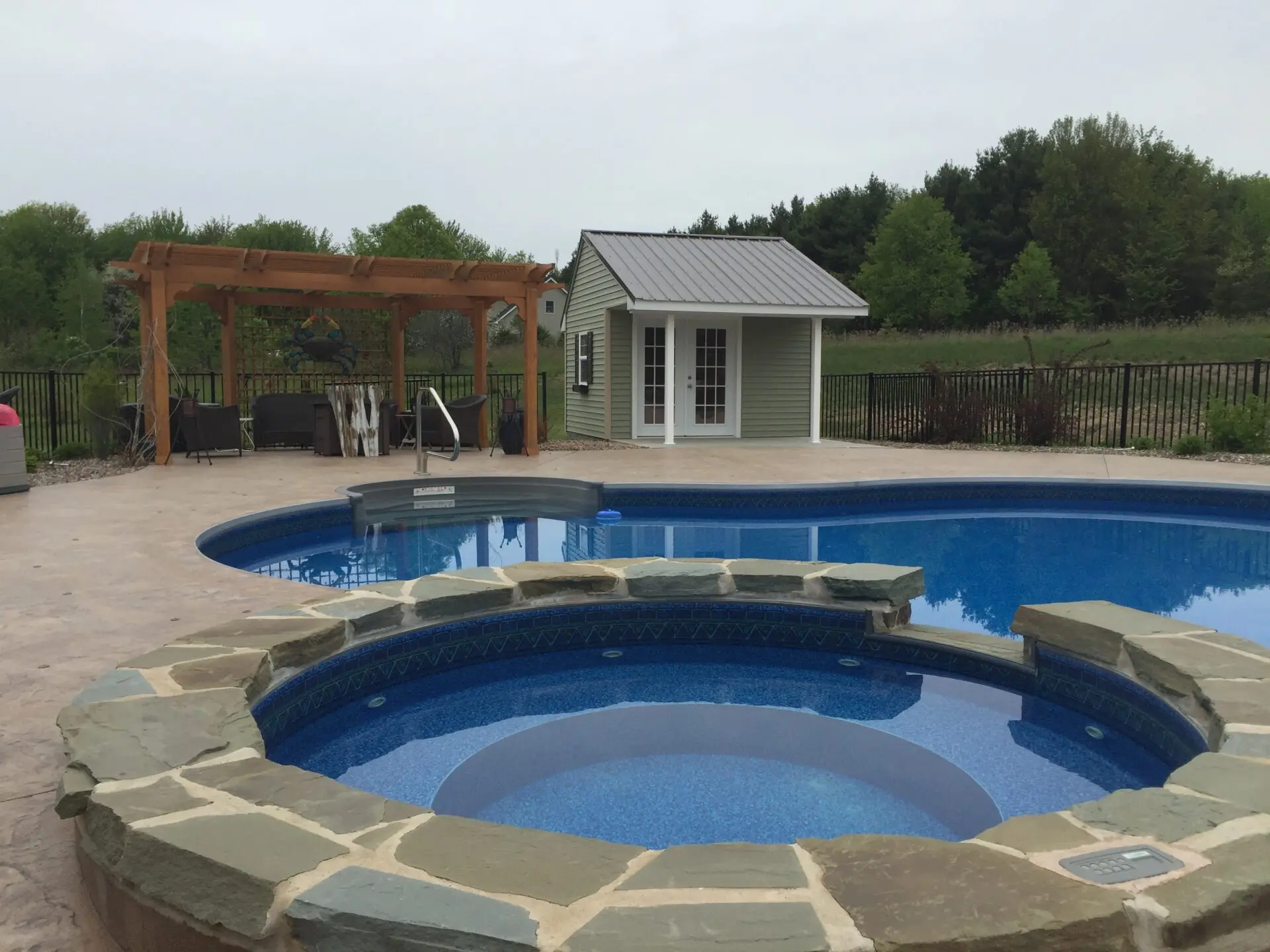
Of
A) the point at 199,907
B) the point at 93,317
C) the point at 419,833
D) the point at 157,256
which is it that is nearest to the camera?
the point at 199,907

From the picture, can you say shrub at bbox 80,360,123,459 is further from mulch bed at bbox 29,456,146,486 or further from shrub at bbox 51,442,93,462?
shrub at bbox 51,442,93,462

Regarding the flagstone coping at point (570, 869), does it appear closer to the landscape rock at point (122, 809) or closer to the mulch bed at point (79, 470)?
the landscape rock at point (122, 809)

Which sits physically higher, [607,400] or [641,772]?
[607,400]

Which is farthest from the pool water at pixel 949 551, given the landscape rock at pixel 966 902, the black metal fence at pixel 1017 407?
the black metal fence at pixel 1017 407

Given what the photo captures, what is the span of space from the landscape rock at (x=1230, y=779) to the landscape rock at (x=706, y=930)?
3.78 ft

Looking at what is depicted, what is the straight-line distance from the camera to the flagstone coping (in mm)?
1502

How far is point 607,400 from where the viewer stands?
47.0 feet

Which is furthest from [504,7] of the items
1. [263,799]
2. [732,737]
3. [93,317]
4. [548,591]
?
[93,317]

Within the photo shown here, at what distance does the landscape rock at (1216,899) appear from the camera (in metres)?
1.56

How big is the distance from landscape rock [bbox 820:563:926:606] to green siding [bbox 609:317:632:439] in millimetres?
10312

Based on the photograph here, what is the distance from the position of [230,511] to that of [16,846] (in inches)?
207

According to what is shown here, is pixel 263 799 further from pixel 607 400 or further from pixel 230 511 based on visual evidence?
pixel 607 400

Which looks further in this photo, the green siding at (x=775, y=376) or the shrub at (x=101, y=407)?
the green siding at (x=775, y=376)

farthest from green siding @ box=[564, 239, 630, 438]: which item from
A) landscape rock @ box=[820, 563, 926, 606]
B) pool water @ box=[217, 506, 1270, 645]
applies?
landscape rock @ box=[820, 563, 926, 606]
